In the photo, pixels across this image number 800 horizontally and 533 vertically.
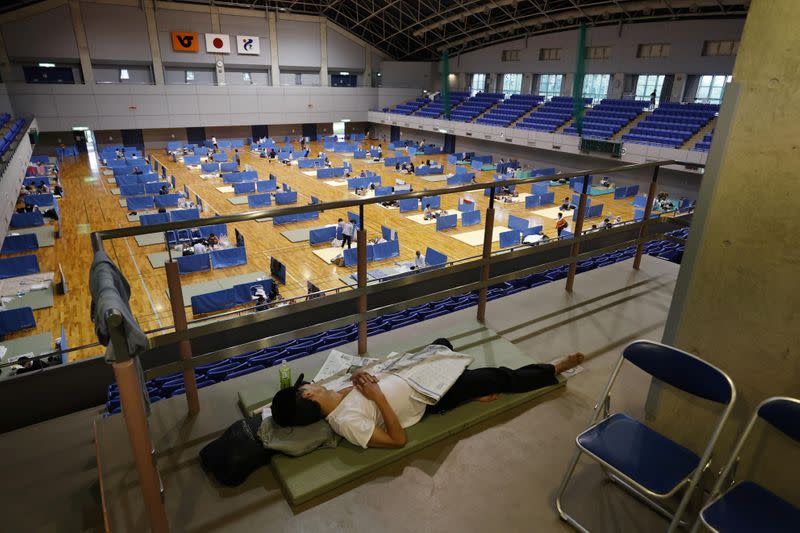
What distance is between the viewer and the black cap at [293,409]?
10.0 feet

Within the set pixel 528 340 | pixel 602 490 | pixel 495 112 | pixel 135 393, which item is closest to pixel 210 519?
pixel 135 393

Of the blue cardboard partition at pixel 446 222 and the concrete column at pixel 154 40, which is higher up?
the concrete column at pixel 154 40

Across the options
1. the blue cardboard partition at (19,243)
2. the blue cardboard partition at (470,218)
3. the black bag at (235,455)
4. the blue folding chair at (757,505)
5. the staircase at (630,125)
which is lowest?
the blue cardboard partition at (19,243)

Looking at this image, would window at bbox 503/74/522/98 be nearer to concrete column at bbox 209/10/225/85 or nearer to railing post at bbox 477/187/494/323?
concrete column at bbox 209/10/225/85

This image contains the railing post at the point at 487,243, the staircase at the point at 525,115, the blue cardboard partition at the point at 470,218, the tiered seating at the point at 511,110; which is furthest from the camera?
the tiered seating at the point at 511,110

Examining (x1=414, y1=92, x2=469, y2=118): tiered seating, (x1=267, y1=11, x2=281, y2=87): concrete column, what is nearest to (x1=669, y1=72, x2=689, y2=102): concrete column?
(x1=414, y1=92, x2=469, y2=118): tiered seating

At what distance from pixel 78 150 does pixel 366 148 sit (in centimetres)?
1940

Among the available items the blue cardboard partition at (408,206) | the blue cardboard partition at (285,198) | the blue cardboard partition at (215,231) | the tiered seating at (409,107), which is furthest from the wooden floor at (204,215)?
the tiered seating at (409,107)

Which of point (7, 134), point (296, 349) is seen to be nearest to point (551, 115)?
point (7, 134)

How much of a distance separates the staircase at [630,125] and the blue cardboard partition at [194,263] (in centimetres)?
2002

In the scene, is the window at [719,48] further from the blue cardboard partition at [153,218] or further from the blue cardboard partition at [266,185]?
the blue cardboard partition at [153,218]

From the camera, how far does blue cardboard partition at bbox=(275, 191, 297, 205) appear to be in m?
20.2

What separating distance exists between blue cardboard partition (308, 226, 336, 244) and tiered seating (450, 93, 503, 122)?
2033cm

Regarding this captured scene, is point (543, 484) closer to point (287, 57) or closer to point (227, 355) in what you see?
point (227, 355)
